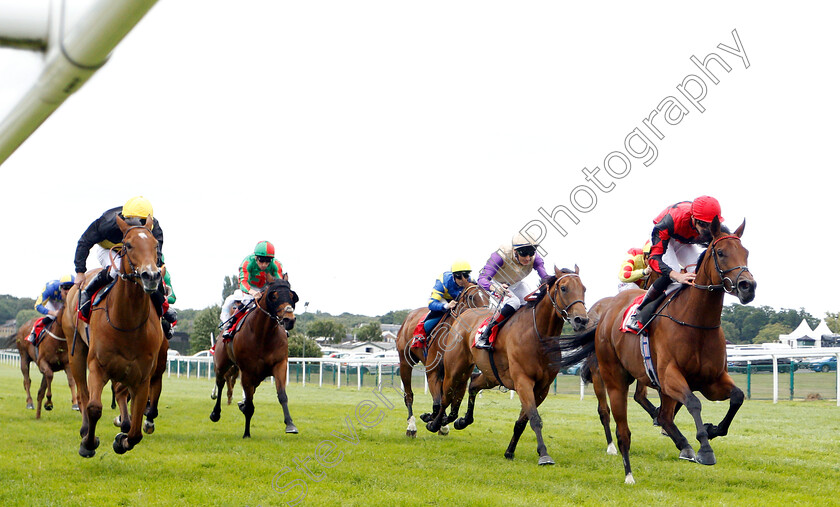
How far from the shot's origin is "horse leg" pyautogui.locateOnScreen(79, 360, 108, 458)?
6492 millimetres

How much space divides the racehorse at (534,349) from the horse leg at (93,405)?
412 centimetres

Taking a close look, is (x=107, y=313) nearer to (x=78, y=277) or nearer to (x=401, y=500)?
(x=78, y=277)

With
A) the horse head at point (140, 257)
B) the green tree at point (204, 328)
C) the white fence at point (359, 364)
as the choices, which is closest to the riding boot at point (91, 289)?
the horse head at point (140, 257)

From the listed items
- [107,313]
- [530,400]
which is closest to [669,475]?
[530,400]

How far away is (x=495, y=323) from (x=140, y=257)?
4360 mm

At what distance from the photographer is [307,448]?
8.55 meters

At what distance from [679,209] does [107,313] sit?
5325 millimetres

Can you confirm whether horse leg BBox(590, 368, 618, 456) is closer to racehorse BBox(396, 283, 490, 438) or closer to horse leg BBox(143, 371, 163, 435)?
racehorse BBox(396, 283, 490, 438)

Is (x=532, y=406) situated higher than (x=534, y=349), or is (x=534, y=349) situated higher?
(x=534, y=349)

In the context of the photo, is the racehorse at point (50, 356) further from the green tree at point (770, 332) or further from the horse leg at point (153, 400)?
the green tree at point (770, 332)

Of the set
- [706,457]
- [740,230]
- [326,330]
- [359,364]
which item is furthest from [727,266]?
[326,330]

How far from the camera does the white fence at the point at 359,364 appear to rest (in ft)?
48.6

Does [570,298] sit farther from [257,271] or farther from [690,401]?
[257,271]

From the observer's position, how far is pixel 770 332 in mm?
56719
